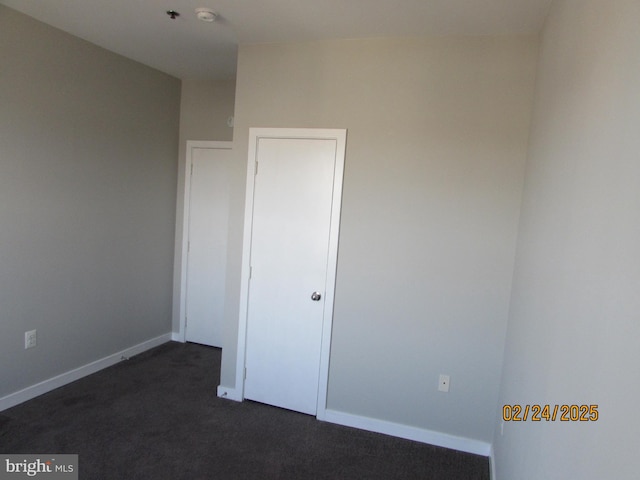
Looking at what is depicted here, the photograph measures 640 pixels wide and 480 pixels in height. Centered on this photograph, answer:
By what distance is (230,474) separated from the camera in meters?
2.40

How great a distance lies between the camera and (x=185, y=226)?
4.29 meters

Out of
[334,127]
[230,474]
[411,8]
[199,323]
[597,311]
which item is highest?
[411,8]

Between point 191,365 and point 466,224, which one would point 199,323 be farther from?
point 466,224

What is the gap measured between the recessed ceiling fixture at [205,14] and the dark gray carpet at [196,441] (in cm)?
265

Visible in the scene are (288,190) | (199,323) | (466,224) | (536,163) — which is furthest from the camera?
(199,323)

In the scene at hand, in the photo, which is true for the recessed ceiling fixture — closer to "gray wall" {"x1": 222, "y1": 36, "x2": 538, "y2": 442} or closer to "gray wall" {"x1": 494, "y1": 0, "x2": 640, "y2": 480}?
"gray wall" {"x1": 222, "y1": 36, "x2": 538, "y2": 442}

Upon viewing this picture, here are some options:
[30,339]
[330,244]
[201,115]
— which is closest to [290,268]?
[330,244]

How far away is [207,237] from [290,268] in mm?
1511

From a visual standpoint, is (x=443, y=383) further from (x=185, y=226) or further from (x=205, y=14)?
(x=185, y=226)

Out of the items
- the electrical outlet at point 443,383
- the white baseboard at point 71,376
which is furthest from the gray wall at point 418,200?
the white baseboard at point 71,376

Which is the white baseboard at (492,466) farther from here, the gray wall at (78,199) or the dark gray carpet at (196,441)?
the gray wall at (78,199)

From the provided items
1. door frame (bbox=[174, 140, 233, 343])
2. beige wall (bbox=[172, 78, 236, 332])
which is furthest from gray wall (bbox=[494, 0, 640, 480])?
door frame (bbox=[174, 140, 233, 343])

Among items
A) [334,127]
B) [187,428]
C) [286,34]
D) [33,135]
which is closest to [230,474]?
[187,428]

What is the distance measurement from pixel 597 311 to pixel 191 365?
3.57 m
